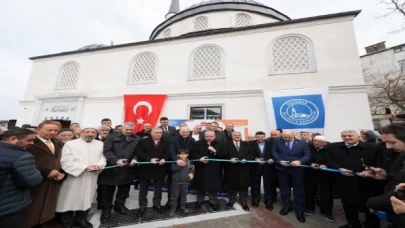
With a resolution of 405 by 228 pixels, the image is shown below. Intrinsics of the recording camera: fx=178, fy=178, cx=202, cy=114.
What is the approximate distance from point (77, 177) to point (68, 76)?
31.2 ft

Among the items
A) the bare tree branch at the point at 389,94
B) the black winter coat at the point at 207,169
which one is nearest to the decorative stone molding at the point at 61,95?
the black winter coat at the point at 207,169

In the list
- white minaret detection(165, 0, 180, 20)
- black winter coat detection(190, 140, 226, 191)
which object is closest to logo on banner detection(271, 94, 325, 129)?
black winter coat detection(190, 140, 226, 191)

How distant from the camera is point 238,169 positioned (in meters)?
3.71

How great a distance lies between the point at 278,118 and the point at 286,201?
389cm

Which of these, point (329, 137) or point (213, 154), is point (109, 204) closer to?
point (213, 154)

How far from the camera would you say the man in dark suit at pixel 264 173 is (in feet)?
12.5

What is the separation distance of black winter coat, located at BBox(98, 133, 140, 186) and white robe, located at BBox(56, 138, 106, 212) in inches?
7.7

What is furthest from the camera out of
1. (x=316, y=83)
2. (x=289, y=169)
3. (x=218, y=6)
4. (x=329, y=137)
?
(x=218, y=6)

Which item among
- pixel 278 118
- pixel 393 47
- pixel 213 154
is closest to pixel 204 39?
pixel 278 118

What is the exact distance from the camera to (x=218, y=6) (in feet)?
37.3

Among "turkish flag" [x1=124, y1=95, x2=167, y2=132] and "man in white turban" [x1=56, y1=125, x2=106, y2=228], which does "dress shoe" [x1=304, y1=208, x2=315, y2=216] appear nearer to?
"man in white turban" [x1=56, y1=125, x2=106, y2=228]

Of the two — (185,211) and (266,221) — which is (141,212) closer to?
(185,211)

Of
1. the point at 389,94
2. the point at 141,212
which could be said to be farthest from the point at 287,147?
the point at 389,94

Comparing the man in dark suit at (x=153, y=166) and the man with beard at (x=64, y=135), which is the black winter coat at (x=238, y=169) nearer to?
the man in dark suit at (x=153, y=166)
